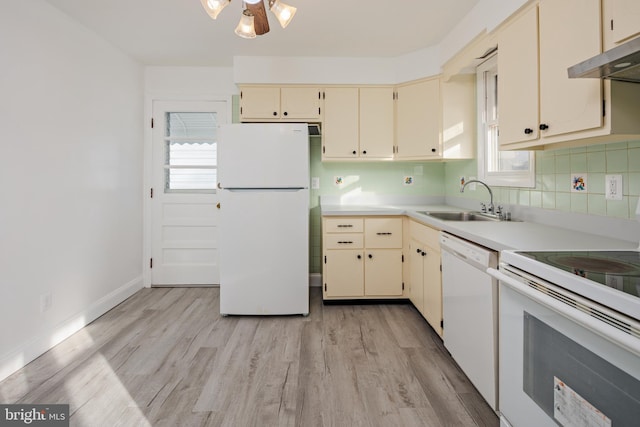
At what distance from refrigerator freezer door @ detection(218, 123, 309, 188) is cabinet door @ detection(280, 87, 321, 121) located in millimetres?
467

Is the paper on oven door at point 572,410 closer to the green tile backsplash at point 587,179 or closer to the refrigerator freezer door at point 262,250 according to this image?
the green tile backsplash at point 587,179

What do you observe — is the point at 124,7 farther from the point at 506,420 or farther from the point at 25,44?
the point at 506,420

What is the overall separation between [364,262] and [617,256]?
79.2 inches

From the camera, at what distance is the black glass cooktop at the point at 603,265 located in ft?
2.89

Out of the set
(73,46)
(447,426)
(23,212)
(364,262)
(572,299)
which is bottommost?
(447,426)

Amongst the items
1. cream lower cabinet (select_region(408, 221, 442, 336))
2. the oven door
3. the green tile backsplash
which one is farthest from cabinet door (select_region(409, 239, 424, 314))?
the oven door

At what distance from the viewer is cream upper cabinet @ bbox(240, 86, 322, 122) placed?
10.6 feet

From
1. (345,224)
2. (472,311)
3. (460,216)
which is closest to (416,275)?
(460,216)

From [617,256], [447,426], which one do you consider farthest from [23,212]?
[617,256]

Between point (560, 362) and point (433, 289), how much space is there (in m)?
1.42

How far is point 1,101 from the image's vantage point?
194 centimetres

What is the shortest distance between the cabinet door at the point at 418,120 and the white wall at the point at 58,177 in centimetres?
267

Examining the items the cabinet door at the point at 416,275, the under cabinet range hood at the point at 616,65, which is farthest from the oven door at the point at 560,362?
the cabinet door at the point at 416,275

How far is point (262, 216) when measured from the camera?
112 inches
